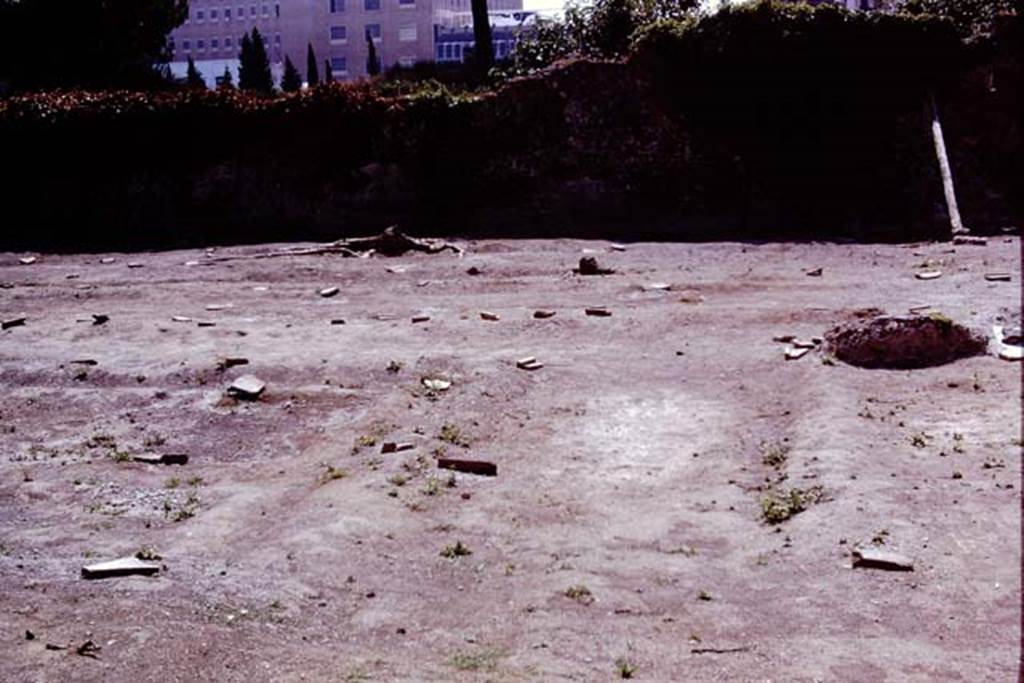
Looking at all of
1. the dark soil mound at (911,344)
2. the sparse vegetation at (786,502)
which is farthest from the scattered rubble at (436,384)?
the sparse vegetation at (786,502)

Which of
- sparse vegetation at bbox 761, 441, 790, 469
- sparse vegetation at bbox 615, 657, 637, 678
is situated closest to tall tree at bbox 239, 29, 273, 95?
sparse vegetation at bbox 761, 441, 790, 469

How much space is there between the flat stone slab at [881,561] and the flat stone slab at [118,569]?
11.7 ft

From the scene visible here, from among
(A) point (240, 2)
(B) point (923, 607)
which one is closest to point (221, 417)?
(B) point (923, 607)

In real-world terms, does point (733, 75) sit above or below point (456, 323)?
above

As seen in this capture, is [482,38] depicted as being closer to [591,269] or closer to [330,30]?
[591,269]

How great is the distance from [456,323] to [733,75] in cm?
999

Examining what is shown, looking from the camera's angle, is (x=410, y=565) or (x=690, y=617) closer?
(x=690, y=617)

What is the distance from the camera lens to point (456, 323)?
12250mm

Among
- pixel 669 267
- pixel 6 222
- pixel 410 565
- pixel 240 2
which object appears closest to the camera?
pixel 410 565

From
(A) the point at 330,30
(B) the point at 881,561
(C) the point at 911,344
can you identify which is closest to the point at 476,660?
(B) the point at 881,561

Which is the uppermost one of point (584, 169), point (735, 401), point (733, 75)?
point (733, 75)

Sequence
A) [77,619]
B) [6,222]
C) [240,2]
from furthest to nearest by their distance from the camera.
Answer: [240,2] < [6,222] < [77,619]

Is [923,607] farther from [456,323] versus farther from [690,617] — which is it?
[456,323]

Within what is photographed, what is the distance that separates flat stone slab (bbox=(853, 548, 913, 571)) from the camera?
574 cm
